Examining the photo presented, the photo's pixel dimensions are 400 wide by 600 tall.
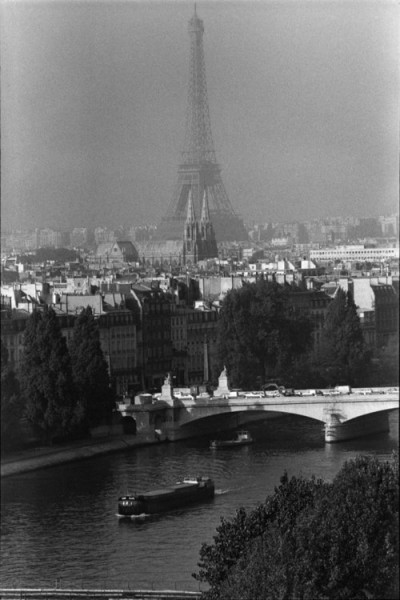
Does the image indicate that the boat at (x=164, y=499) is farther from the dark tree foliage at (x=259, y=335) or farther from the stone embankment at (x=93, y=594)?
the dark tree foliage at (x=259, y=335)

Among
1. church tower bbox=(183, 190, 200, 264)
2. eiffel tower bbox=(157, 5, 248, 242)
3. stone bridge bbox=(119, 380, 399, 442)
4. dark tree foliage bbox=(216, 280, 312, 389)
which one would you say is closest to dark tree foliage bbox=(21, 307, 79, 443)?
stone bridge bbox=(119, 380, 399, 442)

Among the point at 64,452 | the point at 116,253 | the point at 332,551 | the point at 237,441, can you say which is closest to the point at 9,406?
the point at 64,452

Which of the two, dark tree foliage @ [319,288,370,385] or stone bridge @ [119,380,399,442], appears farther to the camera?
dark tree foliage @ [319,288,370,385]

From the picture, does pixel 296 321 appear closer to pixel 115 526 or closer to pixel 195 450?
pixel 195 450

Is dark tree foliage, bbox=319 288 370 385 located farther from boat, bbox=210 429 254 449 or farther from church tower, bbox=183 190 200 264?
church tower, bbox=183 190 200 264

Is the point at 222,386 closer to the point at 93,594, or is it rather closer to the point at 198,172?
the point at 198,172

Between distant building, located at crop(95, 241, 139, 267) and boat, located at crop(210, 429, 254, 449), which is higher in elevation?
distant building, located at crop(95, 241, 139, 267)

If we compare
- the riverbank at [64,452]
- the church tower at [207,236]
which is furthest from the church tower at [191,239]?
the riverbank at [64,452]
